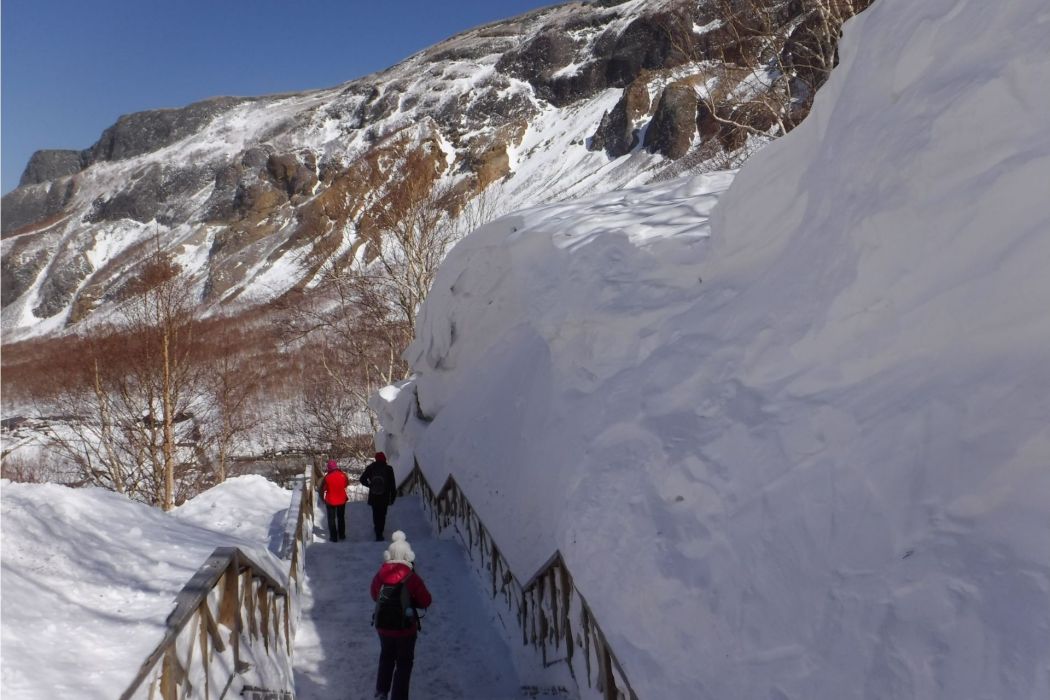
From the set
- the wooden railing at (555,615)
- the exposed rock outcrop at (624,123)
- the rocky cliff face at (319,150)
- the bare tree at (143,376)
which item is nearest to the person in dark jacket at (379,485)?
the wooden railing at (555,615)

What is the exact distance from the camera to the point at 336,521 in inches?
372

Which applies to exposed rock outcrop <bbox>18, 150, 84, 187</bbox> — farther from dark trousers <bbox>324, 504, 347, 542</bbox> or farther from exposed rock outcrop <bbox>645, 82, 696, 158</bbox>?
dark trousers <bbox>324, 504, 347, 542</bbox>

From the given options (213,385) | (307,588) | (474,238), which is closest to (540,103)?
(213,385)

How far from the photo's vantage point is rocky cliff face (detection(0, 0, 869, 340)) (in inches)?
2473

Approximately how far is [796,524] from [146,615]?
2859mm

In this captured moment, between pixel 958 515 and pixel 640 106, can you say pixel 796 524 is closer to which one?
pixel 958 515

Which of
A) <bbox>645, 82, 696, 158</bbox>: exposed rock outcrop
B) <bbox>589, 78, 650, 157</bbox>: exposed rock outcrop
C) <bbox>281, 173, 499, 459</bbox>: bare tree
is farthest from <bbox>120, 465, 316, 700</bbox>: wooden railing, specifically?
<bbox>589, 78, 650, 157</bbox>: exposed rock outcrop

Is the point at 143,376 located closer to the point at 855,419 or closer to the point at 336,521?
the point at 336,521

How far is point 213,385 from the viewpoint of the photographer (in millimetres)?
24109

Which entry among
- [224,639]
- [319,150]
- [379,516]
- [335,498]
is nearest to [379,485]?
[379,516]

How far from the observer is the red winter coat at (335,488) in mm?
8984

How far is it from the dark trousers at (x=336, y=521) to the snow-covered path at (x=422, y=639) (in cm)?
98

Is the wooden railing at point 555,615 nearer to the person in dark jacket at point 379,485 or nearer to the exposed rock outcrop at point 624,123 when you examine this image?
the person in dark jacket at point 379,485

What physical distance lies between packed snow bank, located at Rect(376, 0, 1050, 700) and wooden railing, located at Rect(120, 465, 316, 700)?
180 centimetres
